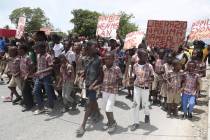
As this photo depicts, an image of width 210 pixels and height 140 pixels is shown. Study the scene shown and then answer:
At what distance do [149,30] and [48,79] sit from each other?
3853mm

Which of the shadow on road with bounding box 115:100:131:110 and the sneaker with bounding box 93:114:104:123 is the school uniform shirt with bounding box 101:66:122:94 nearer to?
the sneaker with bounding box 93:114:104:123

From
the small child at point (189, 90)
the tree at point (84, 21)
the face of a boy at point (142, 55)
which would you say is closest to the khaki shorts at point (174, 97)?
the small child at point (189, 90)

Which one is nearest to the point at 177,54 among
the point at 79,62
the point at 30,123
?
the point at 79,62

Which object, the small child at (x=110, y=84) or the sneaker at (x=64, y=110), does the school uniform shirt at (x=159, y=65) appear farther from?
the small child at (x=110, y=84)

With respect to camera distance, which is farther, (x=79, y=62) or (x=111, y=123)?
(x=79, y=62)

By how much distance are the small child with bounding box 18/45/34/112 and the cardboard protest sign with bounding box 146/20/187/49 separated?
3.88m

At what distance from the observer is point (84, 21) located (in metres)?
62.3

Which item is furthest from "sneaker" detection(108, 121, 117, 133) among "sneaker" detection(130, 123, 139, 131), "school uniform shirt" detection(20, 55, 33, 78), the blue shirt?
the blue shirt

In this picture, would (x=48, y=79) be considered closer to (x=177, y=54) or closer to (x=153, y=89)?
(x=153, y=89)

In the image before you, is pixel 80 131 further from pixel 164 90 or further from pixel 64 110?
pixel 164 90

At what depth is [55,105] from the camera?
947 centimetres

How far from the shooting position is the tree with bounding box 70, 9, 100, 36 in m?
59.8

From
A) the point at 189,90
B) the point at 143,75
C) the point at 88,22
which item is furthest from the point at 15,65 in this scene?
the point at 88,22

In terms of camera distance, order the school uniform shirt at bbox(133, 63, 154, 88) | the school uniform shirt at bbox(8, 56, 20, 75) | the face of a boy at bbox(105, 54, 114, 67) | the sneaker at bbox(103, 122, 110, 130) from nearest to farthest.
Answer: the face of a boy at bbox(105, 54, 114, 67) < the school uniform shirt at bbox(133, 63, 154, 88) < the sneaker at bbox(103, 122, 110, 130) < the school uniform shirt at bbox(8, 56, 20, 75)
